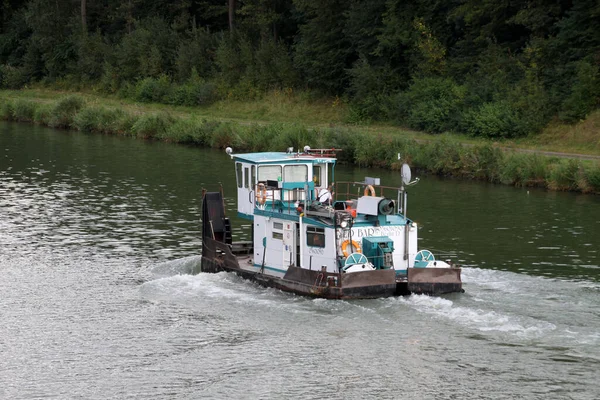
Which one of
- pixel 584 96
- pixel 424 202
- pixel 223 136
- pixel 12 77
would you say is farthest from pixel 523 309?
pixel 12 77

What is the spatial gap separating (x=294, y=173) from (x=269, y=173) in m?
0.84

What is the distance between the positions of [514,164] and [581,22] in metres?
13.2

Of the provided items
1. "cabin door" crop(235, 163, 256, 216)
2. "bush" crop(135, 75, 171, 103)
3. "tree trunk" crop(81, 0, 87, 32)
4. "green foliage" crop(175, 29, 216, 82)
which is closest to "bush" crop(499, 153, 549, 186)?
"cabin door" crop(235, 163, 256, 216)

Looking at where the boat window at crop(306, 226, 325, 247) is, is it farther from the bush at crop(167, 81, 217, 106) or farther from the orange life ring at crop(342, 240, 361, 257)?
the bush at crop(167, 81, 217, 106)

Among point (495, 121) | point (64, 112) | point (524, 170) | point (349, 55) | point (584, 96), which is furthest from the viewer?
point (64, 112)

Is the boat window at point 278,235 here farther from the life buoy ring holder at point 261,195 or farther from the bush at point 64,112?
the bush at point 64,112

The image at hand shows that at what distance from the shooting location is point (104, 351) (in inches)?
1055

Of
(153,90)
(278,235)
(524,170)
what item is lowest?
(278,235)

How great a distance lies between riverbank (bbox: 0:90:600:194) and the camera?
51.6 meters

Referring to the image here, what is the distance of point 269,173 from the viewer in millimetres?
34406

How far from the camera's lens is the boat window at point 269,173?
113 ft

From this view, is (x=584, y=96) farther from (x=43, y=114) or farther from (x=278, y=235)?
(x=43, y=114)

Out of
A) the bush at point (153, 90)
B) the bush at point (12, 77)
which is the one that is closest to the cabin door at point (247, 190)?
the bush at point (153, 90)

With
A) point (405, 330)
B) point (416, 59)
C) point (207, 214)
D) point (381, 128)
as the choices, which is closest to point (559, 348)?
point (405, 330)
